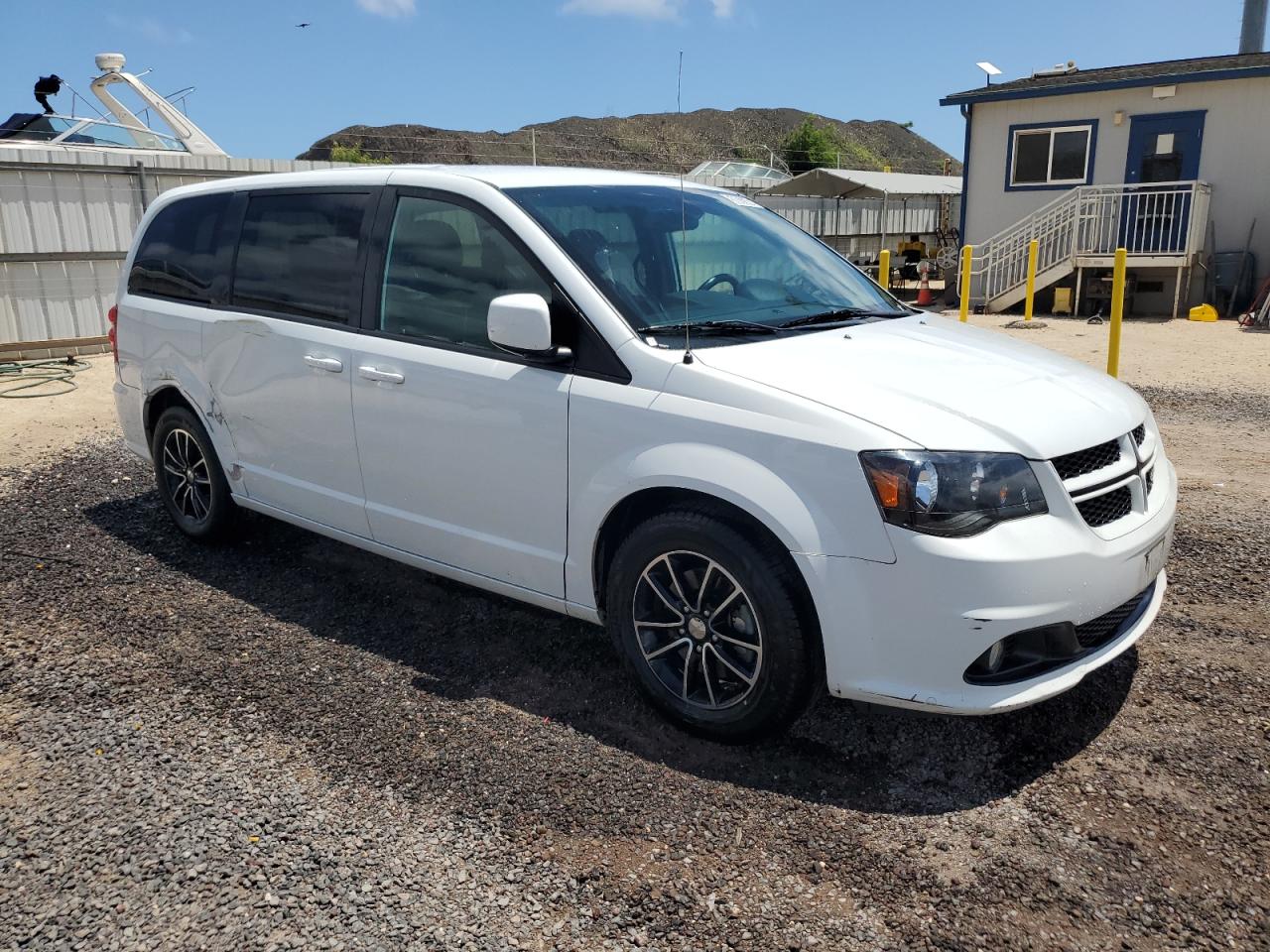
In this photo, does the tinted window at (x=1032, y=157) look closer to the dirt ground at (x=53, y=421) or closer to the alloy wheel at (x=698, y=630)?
the dirt ground at (x=53, y=421)

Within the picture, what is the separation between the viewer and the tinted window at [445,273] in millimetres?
3707

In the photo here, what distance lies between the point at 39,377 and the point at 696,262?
9831 millimetres

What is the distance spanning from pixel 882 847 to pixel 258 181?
4086mm

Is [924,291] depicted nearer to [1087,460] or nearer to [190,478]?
[190,478]

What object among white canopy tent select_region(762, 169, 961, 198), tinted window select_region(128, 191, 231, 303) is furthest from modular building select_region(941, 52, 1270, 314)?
tinted window select_region(128, 191, 231, 303)

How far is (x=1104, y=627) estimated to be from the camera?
3170 mm

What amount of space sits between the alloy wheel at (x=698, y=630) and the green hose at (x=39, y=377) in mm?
8979

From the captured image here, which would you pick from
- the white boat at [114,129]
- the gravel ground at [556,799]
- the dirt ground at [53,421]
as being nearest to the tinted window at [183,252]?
the gravel ground at [556,799]

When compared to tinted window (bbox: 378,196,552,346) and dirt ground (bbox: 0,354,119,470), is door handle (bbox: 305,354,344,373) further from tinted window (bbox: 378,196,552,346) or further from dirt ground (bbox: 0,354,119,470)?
dirt ground (bbox: 0,354,119,470)

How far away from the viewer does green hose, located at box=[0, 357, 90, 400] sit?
1027 cm

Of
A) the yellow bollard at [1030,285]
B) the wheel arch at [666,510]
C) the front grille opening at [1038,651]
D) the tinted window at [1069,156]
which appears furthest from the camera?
the tinted window at [1069,156]

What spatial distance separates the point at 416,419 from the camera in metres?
3.90

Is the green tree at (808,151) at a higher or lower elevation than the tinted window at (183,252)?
higher

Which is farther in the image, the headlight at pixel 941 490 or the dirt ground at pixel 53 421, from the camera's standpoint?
the dirt ground at pixel 53 421
